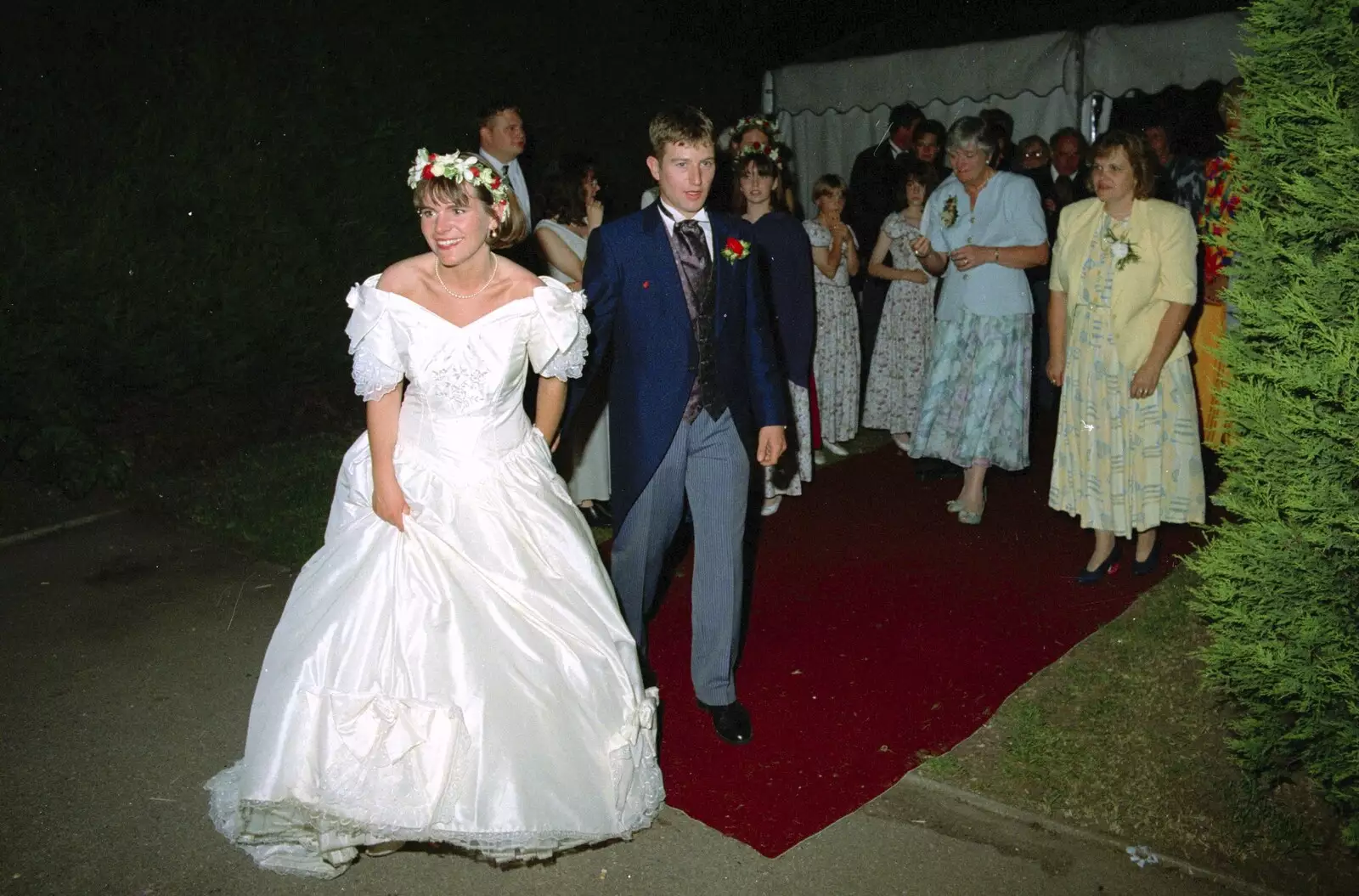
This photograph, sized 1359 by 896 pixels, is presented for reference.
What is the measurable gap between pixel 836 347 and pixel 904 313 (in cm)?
60

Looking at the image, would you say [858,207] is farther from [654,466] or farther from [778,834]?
[778,834]

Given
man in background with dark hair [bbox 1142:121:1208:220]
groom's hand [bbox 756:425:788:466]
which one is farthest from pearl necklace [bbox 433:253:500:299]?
man in background with dark hair [bbox 1142:121:1208:220]

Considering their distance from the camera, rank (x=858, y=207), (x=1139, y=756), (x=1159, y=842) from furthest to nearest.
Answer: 1. (x=858, y=207)
2. (x=1139, y=756)
3. (x=1159, y=842)

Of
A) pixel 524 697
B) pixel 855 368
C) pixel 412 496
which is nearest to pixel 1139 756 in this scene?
pixel 524 697

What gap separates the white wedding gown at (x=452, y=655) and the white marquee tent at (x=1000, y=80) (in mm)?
7742

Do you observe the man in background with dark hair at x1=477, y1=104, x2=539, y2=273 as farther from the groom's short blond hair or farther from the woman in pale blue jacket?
the groom's short blond hair

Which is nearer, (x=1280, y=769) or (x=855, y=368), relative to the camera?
(x=1280, y=769)

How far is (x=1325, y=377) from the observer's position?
3.33 m

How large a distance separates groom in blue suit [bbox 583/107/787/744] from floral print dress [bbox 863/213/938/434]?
12.9 ft

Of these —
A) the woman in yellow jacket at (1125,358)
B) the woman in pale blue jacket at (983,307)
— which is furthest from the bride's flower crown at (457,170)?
the woman in pale blue jacket at (983,307)

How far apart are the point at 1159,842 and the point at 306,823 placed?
2.52 m

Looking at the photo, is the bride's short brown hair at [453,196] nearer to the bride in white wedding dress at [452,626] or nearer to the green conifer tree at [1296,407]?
the bride in white wedding dress at [452,626]

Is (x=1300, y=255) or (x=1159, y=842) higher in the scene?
(x=1300, y=255)

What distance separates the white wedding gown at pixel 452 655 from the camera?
3.35 metres
